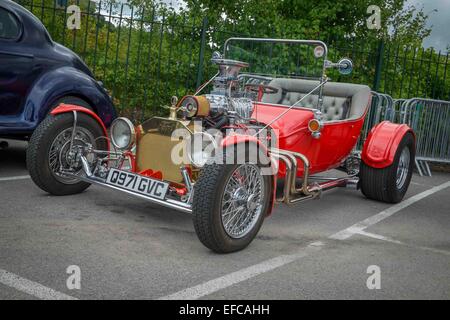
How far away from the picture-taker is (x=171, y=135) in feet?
14.5

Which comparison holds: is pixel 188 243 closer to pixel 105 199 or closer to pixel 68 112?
pixel 105 199

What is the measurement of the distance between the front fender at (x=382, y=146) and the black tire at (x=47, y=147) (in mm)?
2832

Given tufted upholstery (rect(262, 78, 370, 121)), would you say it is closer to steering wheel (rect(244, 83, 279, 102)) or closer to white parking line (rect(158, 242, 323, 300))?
steering wheel (rect(244, 83, 279, 102))

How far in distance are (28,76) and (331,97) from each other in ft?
10.8

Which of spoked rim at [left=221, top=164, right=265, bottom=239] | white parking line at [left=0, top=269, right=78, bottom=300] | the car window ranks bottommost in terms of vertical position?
white parking line at [left=0, top=269, right=78, bottom=300]

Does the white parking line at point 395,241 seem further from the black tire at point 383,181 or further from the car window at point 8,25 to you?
the car window at point 8,25

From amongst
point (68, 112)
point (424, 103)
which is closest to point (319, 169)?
point (68, 112)

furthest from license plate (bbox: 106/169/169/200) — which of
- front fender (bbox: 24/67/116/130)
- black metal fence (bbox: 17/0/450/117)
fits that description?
black metal fence (bbox: 17/0/450/117)

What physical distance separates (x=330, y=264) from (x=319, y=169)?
1772 mm

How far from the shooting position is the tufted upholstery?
5848mm

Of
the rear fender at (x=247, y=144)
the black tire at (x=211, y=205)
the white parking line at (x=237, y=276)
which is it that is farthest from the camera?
the rear fender at (x=247, y=144)

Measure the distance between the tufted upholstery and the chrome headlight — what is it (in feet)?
6.66

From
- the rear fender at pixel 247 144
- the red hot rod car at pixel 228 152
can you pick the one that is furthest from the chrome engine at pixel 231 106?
the rear fender at pixel 247 144

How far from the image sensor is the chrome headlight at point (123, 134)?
4.61 m
